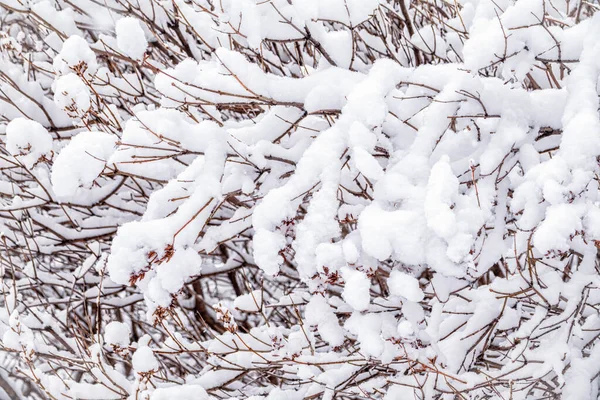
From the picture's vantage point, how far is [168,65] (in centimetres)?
350

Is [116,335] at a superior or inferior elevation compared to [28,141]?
inferior

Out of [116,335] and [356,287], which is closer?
[356,287]

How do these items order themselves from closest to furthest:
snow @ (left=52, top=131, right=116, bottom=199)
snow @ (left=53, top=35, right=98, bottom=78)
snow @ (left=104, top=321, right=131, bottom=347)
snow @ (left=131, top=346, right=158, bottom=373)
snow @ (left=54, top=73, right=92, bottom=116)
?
snow @ (left=52, top=131, right=116, bottom=199), snow @ (left=54, top=73, right=92, bottom=116), snow @ (left=53, top=35, right=98, bottom=78), snow @ (left=131, top=346, right=158, bottom=373), snow @ (left=104, top=321, right=131, bottom=347)

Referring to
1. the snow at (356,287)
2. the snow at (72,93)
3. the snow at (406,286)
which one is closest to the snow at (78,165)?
the snow at (72,93)

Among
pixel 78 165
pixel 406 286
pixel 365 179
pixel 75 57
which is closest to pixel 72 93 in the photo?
pixel 75 57

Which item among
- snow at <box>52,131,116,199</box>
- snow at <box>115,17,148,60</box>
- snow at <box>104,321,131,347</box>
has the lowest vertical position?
snow at <box>104,321,131,347</box>

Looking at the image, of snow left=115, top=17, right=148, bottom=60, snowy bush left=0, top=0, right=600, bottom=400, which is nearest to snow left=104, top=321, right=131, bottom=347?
snowy bush left=0, top=0, right=600, bottom=400

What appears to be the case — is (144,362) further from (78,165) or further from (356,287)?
(356,287)

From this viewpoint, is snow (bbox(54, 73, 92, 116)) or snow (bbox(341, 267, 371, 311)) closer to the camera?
snow (bbox(341, 267, 371, 311))

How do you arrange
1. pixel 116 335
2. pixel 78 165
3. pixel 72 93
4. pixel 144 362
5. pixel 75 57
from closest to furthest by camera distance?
pixel 78 165
pixel 72 93
pixel 75 57
pixel 144 362
pixel 116 335

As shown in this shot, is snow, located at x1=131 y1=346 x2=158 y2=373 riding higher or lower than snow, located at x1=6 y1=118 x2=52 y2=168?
lower

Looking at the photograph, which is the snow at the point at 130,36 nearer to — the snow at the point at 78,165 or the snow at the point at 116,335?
the snow at the point at 78,165

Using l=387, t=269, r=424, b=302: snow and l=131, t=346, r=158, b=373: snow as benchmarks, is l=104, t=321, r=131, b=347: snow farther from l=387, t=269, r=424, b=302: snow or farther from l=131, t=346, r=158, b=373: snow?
l=387, t=269, r=424, b=302: snow

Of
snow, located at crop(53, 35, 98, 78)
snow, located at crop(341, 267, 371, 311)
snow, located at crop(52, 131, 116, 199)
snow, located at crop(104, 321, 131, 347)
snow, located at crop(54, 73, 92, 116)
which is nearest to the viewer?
snow, located at crop(341, 267, 371, 311)
